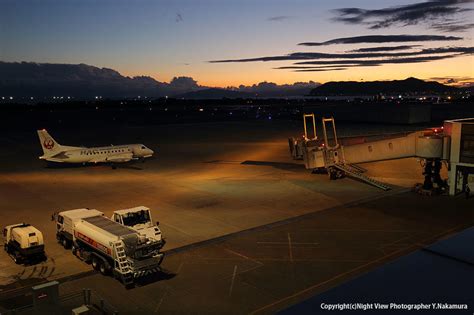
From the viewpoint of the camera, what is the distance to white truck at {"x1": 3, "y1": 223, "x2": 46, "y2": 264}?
26.3m

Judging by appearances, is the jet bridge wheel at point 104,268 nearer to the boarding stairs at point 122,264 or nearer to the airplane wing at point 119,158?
the boarding stairs at point 122,264

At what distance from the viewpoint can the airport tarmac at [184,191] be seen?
108ft

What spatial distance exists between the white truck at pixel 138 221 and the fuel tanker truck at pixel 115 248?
3.75 feet

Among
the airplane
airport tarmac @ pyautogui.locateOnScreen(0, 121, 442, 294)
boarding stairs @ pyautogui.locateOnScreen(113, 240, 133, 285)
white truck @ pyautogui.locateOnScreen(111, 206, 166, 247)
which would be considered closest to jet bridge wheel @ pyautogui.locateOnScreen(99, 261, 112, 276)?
boarding stairs @ pyautogui.locateOnScreen(113, 240, 133, 285)

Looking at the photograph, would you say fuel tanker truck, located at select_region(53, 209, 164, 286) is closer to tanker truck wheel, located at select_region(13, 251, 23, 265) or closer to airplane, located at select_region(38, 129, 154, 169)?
tanker truck wheel, located at select_region(13, 251, 23, 265)

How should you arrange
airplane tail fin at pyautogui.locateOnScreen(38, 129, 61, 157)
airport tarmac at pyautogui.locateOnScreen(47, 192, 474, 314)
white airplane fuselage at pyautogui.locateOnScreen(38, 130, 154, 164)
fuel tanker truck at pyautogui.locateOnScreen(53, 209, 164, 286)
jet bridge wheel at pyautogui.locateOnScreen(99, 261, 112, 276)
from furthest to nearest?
white airplane fuselage at pyautogui.locateOnScreen(38, 130, 154, 164), airplane tail fin at pyautogui.locateOnScreen(38, 129, 61, 157), jet bridge wheel at pyautogui.locateOnScreen(99, 261, 112, 276), fuel tanker truck at pyautogui.locateOnScreen(53, 209, 164, 286), airport tarmac at pyautogui.locateOnScreen(47, 192, 474, 314)

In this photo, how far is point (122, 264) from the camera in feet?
74.7


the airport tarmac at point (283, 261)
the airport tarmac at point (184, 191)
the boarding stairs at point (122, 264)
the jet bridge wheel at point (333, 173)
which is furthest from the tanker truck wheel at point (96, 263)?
the jet bridge wheel at point (333, 173)

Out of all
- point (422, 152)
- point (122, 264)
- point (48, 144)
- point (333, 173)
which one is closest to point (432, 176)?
point (422, 152)

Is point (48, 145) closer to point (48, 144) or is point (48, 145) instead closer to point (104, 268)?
point (48, 144)

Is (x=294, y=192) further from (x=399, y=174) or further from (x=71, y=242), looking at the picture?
(x=71, y=242)

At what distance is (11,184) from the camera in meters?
50.9

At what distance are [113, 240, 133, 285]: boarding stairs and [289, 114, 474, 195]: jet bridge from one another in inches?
1208

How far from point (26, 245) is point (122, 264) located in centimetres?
747
